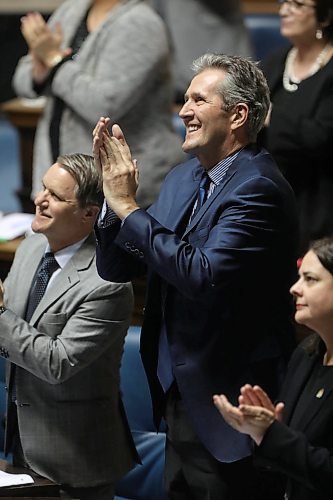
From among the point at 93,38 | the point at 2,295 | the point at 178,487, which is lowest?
the point at 178,487

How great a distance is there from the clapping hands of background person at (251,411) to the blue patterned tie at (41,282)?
2.51 feet

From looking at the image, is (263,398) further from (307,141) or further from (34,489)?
(307,141)

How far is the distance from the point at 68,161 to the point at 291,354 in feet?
2.58

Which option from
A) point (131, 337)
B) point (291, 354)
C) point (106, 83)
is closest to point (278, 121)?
point (106, 83)

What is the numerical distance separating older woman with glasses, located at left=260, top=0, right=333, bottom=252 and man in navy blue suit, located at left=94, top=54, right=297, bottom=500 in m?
1.28

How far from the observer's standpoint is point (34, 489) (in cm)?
294

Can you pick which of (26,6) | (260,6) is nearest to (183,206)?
(260,6)

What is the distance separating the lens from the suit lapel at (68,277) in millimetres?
2961

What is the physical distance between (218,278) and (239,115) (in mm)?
405

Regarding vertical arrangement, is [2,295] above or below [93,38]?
below

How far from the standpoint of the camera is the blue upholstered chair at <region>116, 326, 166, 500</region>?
3352 millimetres

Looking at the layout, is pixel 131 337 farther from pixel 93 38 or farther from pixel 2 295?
pixel 93 38

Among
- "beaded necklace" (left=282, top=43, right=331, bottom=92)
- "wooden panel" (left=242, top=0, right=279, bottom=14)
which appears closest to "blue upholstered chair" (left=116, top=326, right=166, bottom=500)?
"beaded necklace" (left=282, top=43, right=331, bottom=92)

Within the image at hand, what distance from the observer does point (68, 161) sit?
2.98 metres
